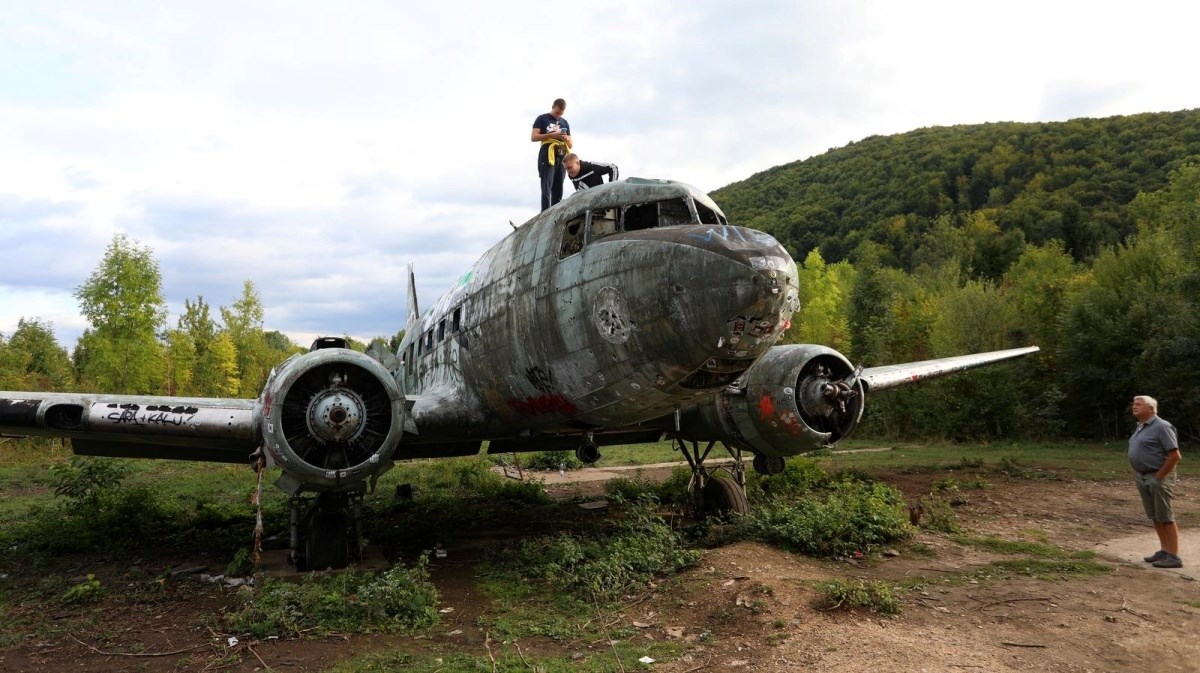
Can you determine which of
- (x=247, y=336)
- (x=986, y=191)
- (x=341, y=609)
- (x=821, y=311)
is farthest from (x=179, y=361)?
(x=986, y=191)

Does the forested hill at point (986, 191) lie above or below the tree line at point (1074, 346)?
above

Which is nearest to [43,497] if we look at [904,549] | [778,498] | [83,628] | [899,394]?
[83,628]

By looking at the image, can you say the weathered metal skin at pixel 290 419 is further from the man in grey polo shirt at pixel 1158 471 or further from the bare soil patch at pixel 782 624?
the man in grey polo shirt at pixel 1158 471

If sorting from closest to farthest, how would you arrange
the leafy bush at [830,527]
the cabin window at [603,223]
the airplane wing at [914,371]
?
the cabin window at [603,223], the leafy bush at [830,527], the airplane wing at [914,371]

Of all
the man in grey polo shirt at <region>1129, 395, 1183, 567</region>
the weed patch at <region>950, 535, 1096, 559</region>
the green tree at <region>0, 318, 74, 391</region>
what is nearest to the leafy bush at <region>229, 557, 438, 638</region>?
the weed patch at <region>950, 535, 1096, 559</region>

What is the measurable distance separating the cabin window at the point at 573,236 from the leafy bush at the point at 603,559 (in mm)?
3303

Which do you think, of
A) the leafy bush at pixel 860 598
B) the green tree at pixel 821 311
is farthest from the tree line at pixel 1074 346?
the leafy bush at pixel 860 598

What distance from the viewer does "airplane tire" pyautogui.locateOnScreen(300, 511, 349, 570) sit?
27.8ft

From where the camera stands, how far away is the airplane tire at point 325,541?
8.46 meters

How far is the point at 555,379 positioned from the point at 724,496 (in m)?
4.62

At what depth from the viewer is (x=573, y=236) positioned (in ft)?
25.5

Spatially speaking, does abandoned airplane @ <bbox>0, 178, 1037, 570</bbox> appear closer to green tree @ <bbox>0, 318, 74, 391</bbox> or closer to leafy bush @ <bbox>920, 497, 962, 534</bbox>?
leafy bush @ <bbox>920, 497, 962, 534</bbox>

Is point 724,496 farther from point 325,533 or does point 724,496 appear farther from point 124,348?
point 124,348

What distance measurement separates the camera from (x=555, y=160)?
10766mm
